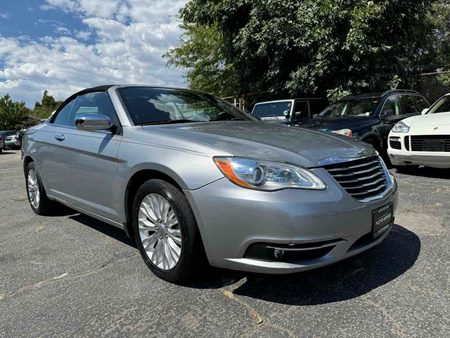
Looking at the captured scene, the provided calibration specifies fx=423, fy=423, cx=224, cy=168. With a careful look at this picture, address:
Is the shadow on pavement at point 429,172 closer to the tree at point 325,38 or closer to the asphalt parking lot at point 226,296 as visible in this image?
the asphalt parking lot at point 226,296

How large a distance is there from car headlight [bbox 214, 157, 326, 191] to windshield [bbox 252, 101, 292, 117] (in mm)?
8315

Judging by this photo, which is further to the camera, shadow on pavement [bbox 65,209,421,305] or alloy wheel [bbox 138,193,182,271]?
alloy wheel [bbox 138,193,182,271]

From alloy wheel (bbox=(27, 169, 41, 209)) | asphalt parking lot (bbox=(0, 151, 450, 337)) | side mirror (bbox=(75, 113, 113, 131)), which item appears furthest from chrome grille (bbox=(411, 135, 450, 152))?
alloy wheel (bbox=(27, 169, 41, 209))

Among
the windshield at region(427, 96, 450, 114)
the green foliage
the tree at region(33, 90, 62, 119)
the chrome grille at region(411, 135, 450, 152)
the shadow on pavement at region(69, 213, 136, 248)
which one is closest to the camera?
the shadow on pavement at region(69, 213, 136, 248)

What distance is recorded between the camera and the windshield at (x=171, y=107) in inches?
142

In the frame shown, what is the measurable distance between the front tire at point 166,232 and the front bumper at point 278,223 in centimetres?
11

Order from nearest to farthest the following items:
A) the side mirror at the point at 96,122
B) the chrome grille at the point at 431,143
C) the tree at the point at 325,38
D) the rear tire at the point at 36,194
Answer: the side mirror at the point at 96,122 → the rear tire at the point at 36,194 → the chrome grille at the point at 431,143 → the tree at the point at 325,38

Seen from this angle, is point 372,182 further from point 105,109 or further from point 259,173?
point 105,109

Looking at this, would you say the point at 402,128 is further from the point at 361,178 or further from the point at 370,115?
the point at 361,178

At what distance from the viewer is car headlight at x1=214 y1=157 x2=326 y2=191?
8.31ft

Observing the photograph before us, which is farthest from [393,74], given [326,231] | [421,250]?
[326,231]

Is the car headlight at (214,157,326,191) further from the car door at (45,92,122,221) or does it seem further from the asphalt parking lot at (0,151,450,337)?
the car door at (45,92,122,221)

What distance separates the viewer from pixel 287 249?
251cm

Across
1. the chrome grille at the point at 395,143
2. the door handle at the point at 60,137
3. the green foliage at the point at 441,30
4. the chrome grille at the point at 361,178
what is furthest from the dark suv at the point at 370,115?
the green foliage at the point at 441,30
